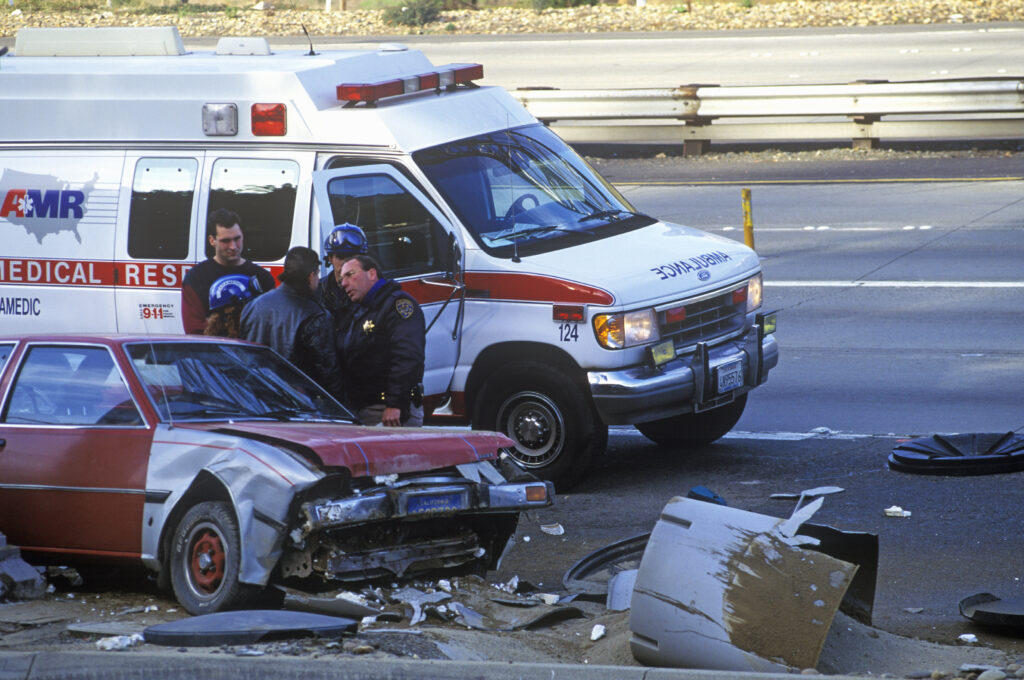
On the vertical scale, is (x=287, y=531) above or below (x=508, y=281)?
below

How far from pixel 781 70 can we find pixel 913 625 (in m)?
26.0

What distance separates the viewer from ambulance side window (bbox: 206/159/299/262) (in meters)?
9.37

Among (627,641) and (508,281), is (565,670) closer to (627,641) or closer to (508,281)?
(627,641)

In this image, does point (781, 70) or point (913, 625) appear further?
point (781, 70)

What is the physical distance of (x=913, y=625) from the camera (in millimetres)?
6684

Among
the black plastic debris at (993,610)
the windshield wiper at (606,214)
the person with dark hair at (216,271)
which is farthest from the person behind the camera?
the windshield wiper at (606,214)

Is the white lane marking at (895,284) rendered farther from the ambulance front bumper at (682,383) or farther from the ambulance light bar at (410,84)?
the ambulance light bar at (410,84)

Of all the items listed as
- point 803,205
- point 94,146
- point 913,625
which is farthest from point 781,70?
point 913,625

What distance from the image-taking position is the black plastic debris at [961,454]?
910cm

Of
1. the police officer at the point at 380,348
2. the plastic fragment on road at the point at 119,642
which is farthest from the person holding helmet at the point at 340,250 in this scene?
the plastic fragment on road at the point at 119,642

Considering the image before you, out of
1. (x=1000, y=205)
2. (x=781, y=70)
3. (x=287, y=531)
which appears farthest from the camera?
(x=781, y=70)

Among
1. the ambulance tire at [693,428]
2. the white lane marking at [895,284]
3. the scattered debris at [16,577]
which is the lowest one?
the ambulance tire at [693,428]

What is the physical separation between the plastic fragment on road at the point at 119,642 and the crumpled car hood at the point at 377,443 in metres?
1.09

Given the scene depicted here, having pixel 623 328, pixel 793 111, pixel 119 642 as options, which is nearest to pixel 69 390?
pixel 119 642
